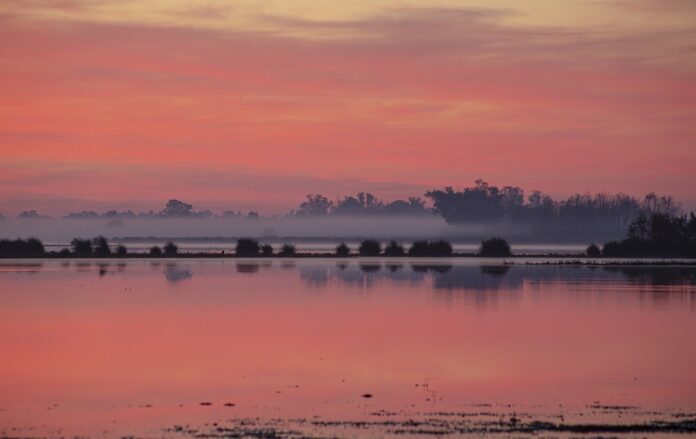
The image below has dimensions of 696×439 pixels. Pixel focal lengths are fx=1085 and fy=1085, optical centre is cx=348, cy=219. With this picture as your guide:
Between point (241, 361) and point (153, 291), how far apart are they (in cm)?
2508

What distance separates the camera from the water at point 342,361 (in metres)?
19.1

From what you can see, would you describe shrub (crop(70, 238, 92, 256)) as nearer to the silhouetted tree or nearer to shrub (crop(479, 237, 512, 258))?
shrub (crop(479, 237, 512, 258))

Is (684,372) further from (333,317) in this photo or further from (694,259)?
(694,259)

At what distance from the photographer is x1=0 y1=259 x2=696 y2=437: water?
1912 centimetres

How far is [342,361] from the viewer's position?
26906mm

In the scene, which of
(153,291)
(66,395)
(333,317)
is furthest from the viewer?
(153,291)

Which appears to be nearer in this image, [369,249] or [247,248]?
[247,248]

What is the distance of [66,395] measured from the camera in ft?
71.8

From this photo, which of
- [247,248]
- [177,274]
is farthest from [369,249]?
[177,274]

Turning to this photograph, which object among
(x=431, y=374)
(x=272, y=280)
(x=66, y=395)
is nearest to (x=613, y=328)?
(x=431, y=374)

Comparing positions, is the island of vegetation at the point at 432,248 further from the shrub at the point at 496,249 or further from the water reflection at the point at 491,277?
the water reflection at the point at 491,277

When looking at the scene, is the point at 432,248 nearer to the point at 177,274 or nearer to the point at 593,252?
the point at 593,252

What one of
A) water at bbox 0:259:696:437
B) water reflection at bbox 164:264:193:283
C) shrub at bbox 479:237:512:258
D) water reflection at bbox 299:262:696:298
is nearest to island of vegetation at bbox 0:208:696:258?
shrub at bbox 479:237:512:258

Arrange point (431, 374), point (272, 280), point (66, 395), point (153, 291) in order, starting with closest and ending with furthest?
point (66, 395) → point (431, 374) → point (153, 291) → point (272, 280)
